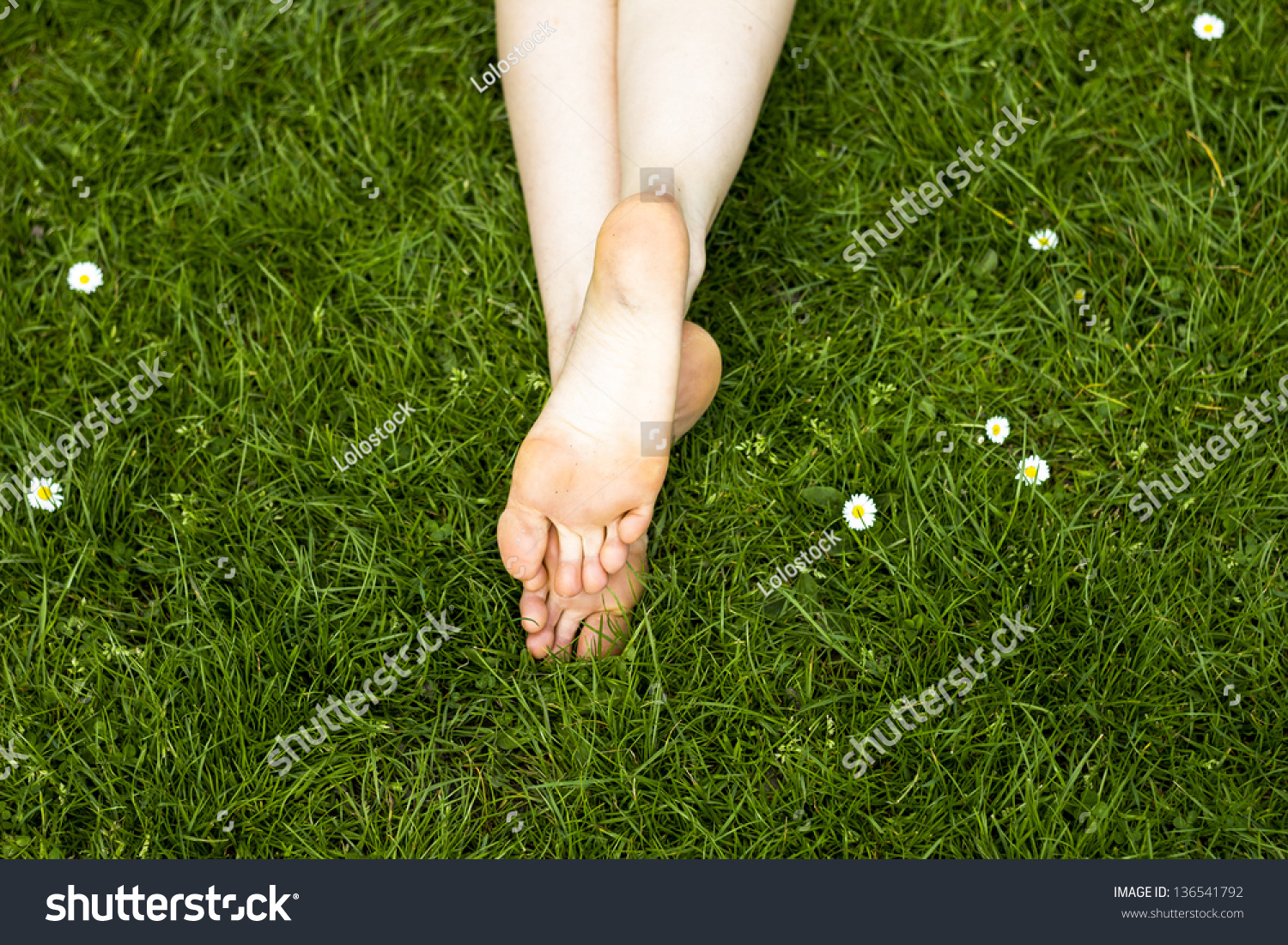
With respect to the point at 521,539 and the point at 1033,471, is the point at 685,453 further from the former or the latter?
the point at 1033,471

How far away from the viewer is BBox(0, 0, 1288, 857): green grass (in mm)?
1644

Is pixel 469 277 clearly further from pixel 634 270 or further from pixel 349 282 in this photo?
pixel 634 270

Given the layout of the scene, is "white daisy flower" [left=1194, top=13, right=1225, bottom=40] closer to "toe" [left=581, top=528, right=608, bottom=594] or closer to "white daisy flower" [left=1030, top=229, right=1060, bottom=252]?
"white daisy flower" [left=1030, top=229, right=1060, bottom=252]

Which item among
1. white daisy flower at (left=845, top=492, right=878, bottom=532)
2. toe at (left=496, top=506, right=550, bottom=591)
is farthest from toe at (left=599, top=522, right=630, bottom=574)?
white daisy flower at (left=845, top=492, right=878, bottom=532)

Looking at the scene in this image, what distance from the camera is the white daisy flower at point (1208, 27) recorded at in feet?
7.14

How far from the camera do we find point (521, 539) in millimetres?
1567

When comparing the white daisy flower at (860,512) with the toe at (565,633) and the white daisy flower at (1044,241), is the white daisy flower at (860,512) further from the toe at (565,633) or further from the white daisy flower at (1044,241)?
the white daisy flower at (1044,241)

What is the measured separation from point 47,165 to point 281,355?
0.81 meters

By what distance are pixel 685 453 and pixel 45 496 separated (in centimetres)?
127

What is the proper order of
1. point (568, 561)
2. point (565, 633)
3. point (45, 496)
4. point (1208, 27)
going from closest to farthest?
1. point (568, 561)
2. point (565, 633)
3. point (45, 496)
4. point (1208, 27)

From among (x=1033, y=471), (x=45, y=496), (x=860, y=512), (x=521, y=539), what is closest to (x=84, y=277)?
(x=45, y=496)

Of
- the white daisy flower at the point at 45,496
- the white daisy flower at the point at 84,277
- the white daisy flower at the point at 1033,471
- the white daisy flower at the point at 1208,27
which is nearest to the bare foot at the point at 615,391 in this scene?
the white daisy flower at the point at 1033,471

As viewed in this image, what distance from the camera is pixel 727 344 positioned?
78.6 inches

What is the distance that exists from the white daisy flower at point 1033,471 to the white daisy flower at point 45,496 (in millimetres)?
1893
